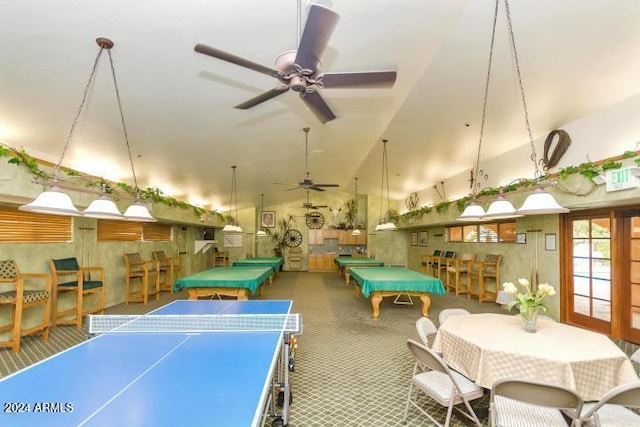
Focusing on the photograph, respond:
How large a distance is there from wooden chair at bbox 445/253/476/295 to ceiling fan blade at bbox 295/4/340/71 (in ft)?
24.4

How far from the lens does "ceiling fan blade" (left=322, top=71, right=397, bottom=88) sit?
2494 millimetres

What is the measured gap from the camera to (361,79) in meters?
2.58

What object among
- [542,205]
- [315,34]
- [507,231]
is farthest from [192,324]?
[507,231]

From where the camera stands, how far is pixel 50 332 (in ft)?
16.9

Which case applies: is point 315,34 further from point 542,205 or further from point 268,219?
point 268,219

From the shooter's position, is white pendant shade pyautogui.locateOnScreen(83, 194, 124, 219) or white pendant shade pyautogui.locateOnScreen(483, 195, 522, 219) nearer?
white pendant shade pyautogui.locateOnScreen(483, 195, 522, 219)

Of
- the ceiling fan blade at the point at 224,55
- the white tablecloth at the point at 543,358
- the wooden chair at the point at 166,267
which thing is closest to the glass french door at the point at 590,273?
the white tablecloth at the point at 543,358

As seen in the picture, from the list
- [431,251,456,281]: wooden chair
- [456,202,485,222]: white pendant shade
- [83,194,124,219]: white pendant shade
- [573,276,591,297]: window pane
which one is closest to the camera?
[83,194,124,219]: white pendant shade

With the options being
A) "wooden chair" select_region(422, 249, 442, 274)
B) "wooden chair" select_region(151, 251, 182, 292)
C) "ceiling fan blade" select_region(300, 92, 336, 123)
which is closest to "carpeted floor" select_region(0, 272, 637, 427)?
"wooden chair" select_region(151, 251, 182, 292)

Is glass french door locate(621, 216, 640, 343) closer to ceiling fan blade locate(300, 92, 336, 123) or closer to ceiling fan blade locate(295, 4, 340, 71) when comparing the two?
ceiling fan blade locate(300, 92, 336, 123)

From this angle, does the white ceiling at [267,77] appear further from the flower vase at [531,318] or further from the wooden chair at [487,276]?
the wooden chair at [487,276]

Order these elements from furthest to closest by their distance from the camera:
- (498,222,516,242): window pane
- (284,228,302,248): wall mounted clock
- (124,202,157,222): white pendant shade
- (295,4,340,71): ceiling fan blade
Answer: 1. (284,228,302,248): wall mounted clock
2. (498,222,516,242): window pane
3. (124,202,157,222): white pendant shade
4. (295,4,340,71): ceiling fan blade

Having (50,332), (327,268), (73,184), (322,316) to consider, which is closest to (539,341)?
(322,316)

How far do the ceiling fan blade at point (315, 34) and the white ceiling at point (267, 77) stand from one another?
0.49m
